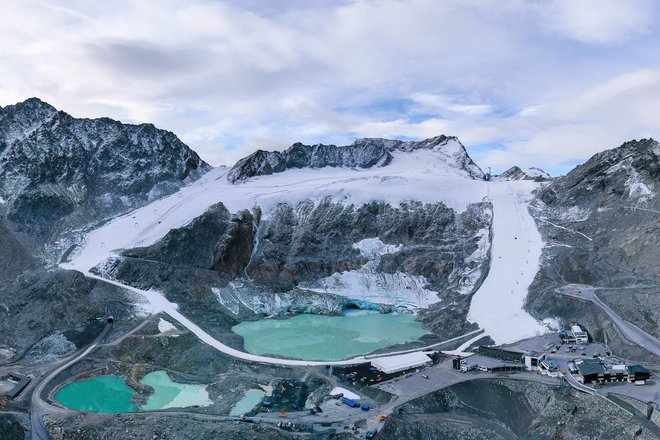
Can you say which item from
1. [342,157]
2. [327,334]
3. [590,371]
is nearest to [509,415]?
[590,371]

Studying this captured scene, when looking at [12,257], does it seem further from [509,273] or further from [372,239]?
[509,273]

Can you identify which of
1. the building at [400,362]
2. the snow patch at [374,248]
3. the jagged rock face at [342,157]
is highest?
the jagged rock face at [342,157]

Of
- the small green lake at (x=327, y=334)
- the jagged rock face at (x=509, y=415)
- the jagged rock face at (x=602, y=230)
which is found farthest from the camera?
the jagged rock face at (x=602, y=230)

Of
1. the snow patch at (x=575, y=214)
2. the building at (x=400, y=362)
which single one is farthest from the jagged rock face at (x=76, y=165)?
the snow patch at (x=575, y=214)

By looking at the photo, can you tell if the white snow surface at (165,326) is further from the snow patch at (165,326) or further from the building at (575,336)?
the building at (575,336)

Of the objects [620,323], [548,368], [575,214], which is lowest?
[548,368]

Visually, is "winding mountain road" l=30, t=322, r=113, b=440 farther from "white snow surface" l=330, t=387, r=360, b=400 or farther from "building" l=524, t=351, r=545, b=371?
"building" l=524, t=351, r=545, b=371
